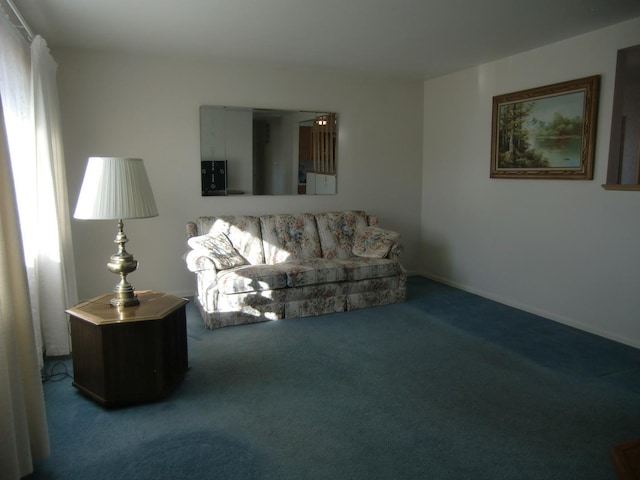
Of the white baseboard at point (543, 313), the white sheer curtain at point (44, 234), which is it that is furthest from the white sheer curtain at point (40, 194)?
the white baseboard at point (543, 313)

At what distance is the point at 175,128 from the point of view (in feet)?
15.3

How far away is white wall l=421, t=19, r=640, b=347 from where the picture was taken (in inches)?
142

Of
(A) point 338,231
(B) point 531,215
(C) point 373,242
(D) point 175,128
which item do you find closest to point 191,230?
(D) point 175,128

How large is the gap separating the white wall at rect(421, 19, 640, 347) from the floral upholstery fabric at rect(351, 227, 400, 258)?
1.03 metres

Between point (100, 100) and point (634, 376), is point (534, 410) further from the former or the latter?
point (100, 100)

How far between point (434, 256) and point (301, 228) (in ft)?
6.11

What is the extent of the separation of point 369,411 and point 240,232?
8.29 feet

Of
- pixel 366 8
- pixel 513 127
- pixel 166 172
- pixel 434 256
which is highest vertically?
pixel 366 8

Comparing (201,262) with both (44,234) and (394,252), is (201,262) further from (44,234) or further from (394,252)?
(394,252)

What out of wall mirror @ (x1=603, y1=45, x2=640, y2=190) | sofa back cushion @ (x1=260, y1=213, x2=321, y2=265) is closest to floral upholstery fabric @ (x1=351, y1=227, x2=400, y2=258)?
sofa back cushion @ (x1=260, y1=213, x2=321, y2=265)

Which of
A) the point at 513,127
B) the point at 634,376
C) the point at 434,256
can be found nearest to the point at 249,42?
the point at 513,127

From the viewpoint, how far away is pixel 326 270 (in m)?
4.22

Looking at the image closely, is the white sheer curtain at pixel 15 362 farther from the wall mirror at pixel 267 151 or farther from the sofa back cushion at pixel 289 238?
the wall mirror at pixel 267 151

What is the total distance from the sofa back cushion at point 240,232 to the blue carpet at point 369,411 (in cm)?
98
